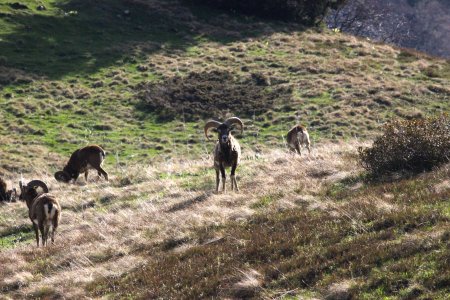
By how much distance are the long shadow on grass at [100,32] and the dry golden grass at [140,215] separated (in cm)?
2412

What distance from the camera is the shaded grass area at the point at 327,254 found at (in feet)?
30.1

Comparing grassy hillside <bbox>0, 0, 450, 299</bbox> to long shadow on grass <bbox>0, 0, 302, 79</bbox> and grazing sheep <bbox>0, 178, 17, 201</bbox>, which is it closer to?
long shadow on grass <bbox>0, 0, 302, 79</bbox>

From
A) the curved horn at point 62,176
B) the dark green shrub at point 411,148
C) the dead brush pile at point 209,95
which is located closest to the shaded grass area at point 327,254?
the dark green shrub at point 411,148

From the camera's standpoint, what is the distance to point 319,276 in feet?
32.3

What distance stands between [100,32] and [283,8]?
14984 millimetres

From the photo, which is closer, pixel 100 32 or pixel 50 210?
pixel 50 210

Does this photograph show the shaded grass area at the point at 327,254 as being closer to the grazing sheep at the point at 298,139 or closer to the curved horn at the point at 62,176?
the grazing sheep at the point at 298,139

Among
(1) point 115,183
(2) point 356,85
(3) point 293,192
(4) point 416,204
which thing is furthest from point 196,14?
(4) point 416,204

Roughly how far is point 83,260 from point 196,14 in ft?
142

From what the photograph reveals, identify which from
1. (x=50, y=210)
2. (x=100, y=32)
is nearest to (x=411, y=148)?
(x=50, y=210)

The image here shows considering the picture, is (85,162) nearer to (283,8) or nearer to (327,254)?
(327,254)

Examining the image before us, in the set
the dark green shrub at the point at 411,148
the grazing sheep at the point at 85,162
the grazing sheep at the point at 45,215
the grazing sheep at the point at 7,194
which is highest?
the dark green shrub at the point at 411,148

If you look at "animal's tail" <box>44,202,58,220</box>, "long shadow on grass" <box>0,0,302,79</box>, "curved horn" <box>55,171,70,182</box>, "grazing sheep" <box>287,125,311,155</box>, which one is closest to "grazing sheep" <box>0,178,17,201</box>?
"curved horn" <box>55,171,70,182</box>

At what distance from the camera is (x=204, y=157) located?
28.5 meters
